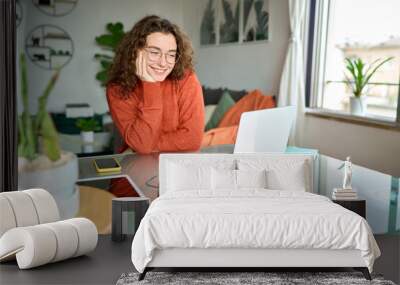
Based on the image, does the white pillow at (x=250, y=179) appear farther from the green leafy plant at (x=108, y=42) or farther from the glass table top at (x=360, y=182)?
the green leafy plant at (x=108, y=42)

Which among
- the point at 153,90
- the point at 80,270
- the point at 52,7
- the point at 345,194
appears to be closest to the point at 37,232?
the point at 80,270

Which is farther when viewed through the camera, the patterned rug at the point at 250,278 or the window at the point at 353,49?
the window at the point at 353,49

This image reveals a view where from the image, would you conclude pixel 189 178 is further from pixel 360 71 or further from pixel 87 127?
pixel 360 71

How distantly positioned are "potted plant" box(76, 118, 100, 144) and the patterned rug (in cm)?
162

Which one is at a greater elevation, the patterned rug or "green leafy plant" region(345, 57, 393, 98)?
"green leafy plant" region(345, 57, 393, 98)

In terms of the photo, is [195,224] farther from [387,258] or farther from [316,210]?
[387,258]

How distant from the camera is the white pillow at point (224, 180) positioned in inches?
206

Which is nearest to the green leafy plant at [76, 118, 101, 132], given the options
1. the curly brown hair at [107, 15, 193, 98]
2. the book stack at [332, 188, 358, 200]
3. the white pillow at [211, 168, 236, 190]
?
the curly brown hair at [107, 15, 193, 98]

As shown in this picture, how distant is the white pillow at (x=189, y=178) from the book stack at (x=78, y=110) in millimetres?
999

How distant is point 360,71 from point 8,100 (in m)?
3.28

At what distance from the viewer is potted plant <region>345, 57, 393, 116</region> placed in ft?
19.5

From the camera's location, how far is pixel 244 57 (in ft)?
19.1

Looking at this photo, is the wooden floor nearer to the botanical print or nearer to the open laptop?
the open laptop

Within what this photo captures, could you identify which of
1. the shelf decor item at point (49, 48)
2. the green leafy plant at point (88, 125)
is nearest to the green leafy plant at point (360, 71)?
the green leafy plant at point (88, 125)
